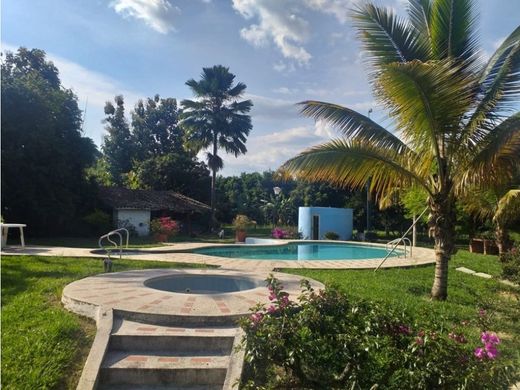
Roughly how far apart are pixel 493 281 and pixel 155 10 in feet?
37.4

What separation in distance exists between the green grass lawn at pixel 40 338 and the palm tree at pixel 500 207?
1294cm

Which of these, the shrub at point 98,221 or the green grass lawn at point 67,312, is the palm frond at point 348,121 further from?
the shrub at point 98,221

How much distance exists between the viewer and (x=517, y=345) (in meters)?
5.47

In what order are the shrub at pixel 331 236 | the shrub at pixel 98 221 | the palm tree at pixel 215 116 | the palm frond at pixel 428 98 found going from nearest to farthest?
the palm frond at pixel 428 98 < the shrub at pixel 98 221 < the shrub at pixel 331 236 < the palm tree at pixel 215 116

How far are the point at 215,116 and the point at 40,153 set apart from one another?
13923mm

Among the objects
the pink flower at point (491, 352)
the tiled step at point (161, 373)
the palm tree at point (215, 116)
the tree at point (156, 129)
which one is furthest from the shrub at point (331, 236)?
the pink flower at point (491, 352)

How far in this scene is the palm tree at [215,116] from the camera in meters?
32.5

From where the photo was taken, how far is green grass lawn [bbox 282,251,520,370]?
6.05 metres

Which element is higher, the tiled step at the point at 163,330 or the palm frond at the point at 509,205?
the palm frond at the point at 509,205

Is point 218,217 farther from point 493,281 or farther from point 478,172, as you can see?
point 478,172

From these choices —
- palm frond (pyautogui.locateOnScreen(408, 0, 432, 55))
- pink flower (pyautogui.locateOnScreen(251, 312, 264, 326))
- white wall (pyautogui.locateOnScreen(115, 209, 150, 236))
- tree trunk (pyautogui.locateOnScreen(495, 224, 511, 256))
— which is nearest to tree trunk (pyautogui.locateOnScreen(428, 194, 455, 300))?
palm frond (pyautogui.locateOnScreen(408, 0, 432, 55))

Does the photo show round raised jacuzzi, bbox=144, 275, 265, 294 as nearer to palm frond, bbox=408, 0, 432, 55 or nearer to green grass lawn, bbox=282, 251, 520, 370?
green grass lawn, bbox=282, 251, 520, 370

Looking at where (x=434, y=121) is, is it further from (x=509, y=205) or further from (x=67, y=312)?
(x=509, y=205)

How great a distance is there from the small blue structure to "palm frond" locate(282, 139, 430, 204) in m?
21.2
